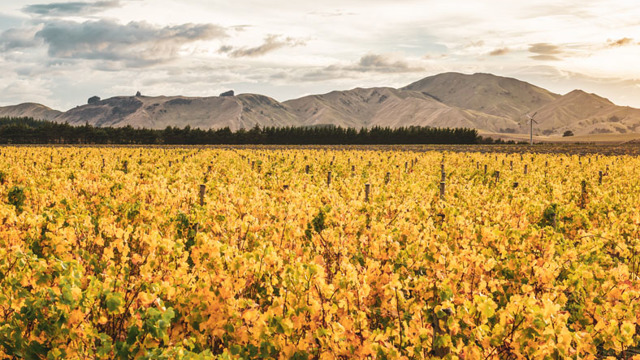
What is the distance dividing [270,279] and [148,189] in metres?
6.77

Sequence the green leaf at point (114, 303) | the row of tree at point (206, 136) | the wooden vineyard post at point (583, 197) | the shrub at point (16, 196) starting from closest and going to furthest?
the green leaf at point (114, 303) < the shrub at point (16, 196) < the wooden vineyard post at point (583, 197) < the row of tree at point (206, 136)

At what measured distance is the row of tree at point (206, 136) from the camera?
8844 centimetres

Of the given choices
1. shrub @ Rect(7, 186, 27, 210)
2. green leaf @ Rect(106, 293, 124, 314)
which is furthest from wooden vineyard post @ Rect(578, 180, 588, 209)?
shrub @ Rect(7, 186, 27, 210)

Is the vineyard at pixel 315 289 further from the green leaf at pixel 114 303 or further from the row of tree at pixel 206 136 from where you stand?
the row of tree at pixel 206 136

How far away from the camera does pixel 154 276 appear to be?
501 centimetres

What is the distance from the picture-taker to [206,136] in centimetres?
9400

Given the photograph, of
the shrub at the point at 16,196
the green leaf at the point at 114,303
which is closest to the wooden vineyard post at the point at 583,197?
the green leaf at the point at 114,303

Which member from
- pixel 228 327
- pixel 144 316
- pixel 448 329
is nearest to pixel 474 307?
pixel 448 329

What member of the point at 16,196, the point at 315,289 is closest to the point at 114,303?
the point at 315,289

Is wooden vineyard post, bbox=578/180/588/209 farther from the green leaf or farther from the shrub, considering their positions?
the shrub

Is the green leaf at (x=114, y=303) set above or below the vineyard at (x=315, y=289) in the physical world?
above

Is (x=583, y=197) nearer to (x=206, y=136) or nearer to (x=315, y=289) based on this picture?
(x=315, y=289)

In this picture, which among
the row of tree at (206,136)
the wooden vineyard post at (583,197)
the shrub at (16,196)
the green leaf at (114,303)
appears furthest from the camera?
the row of tree at (206,136)

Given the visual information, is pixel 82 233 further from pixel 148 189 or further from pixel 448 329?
pixel 448 329
